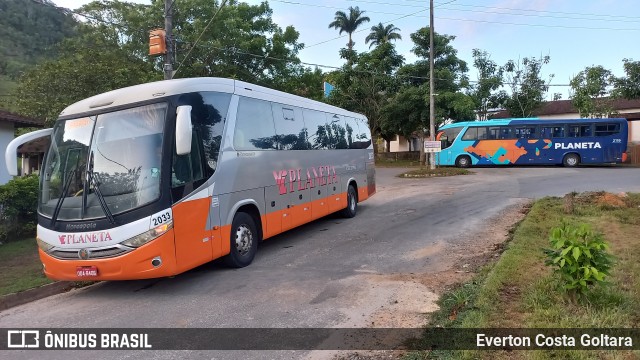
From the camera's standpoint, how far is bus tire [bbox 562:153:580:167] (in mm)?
27516

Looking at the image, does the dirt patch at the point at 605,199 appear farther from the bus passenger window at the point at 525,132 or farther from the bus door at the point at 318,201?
the bus passenger window at the point at 525,132

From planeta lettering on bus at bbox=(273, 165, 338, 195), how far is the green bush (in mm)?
6299

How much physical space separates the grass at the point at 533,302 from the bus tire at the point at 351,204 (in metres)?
5.24

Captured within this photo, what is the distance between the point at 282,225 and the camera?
864cm

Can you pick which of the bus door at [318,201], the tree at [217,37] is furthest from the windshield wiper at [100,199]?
the tree at [217,37]

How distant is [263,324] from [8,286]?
14.6 feet

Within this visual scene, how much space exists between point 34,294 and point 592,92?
35.5 metres

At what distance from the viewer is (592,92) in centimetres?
3145

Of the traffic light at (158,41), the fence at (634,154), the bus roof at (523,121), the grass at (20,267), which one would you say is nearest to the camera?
the grass at (20,267)

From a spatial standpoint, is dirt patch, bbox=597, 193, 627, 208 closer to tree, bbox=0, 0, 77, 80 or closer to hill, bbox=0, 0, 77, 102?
hill, bbox=0, 0, 77, 102

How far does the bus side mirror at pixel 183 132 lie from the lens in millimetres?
5676

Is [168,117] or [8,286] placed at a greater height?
[168,117]

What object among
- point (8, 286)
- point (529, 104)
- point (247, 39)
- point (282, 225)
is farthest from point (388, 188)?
point (529, 104)

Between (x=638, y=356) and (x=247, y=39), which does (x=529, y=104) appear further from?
(x=638, y=356)
